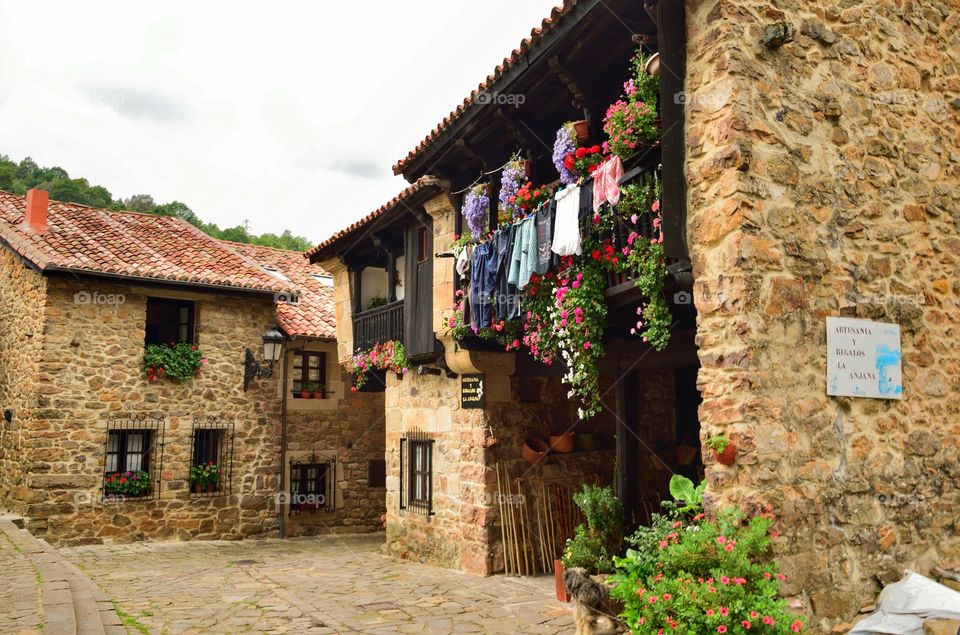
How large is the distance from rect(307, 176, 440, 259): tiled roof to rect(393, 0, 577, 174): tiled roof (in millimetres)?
331

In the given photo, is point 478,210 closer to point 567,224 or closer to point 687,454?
point 567,224

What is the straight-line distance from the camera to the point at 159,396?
550 inches

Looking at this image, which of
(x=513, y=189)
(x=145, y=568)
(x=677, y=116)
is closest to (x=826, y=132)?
(x=677, y=116)

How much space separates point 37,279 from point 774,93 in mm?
12390

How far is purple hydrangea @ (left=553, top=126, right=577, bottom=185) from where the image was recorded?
287 inches

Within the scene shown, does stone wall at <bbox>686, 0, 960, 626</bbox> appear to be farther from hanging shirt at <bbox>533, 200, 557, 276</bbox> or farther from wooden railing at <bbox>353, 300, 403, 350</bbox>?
wooden railing at <bbox>353, 300, 403, 350</bbox>

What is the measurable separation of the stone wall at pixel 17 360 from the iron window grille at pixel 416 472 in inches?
246

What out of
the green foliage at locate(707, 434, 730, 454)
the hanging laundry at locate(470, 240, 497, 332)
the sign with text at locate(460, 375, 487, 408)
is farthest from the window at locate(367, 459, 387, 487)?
the green foliage at locate(707, 434, 730, 454)

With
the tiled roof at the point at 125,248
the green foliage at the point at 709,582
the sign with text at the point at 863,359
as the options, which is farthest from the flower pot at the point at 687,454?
the tiled roof at the point at 125,248

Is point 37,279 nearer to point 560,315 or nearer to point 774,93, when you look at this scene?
point 560,315

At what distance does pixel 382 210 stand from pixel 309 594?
540cm

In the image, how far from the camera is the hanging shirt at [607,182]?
6.38 metres

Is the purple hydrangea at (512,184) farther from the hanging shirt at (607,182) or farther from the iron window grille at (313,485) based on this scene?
the iron window grille at (313,485)

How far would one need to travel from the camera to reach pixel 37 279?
13203 millimetres
